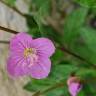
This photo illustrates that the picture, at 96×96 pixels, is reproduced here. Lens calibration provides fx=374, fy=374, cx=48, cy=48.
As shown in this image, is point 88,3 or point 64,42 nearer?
point 88,3

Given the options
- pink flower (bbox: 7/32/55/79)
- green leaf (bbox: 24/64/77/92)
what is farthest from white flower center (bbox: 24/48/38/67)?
green leaf (bbox: 24/64/77/92)

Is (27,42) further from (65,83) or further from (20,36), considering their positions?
(65,83)

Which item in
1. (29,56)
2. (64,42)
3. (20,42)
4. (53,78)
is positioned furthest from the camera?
(64,42)

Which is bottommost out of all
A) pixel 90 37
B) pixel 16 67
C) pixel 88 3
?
pixel 90 37

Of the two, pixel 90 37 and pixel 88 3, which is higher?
pixel 88 3

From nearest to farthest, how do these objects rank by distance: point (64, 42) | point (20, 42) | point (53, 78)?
point (20, 42) → point (53, 78) → point (64, 42)

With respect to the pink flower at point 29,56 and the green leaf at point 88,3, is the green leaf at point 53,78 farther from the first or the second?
the green leaf at point 88,3

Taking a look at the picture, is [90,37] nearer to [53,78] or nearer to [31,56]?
[53,78]

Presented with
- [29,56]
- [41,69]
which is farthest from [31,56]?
[41,69]
